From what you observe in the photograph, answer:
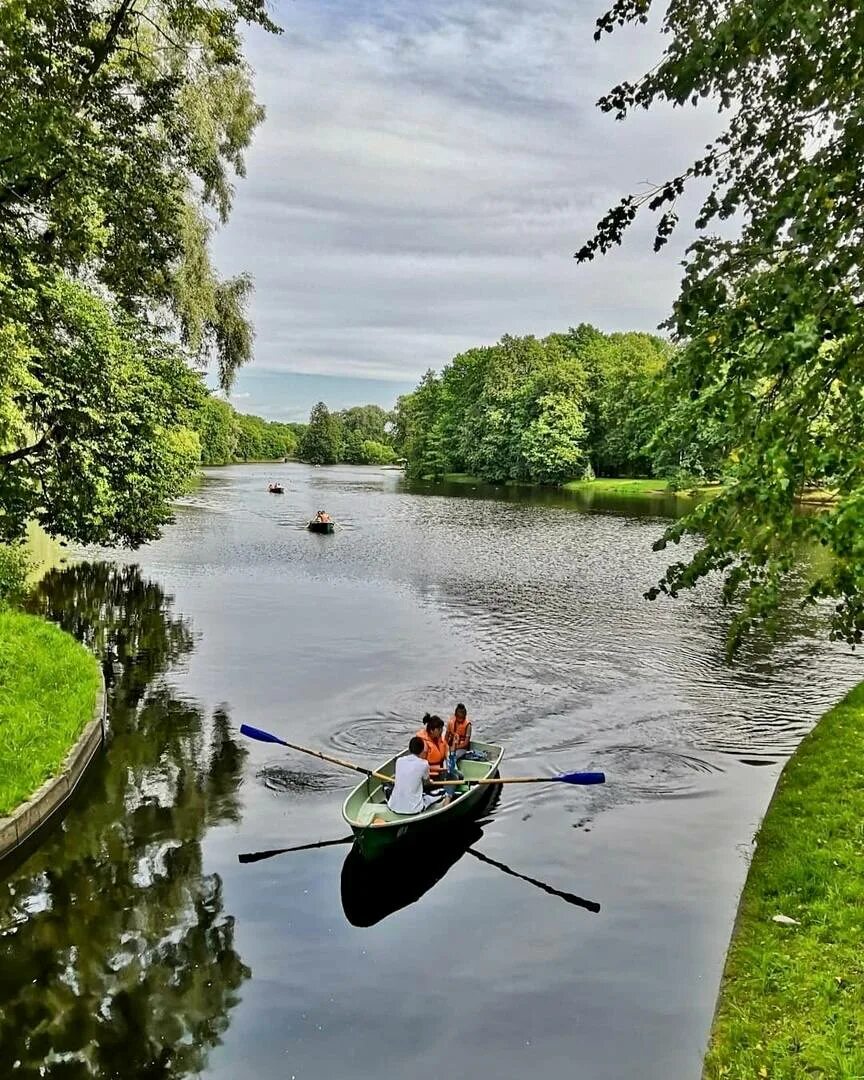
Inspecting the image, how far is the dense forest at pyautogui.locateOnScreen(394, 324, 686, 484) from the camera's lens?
8881 cm

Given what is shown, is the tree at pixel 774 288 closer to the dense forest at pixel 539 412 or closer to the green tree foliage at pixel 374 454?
the dense forest at pixel 539 412

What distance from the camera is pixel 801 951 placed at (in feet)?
26.5

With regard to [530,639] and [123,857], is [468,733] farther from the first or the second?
[530,639]

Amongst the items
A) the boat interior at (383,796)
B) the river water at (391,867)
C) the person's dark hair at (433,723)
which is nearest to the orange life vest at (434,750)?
the person's dark hair at (433,723)

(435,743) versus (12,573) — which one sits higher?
(12,573)

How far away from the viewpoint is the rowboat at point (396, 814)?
10898 mm

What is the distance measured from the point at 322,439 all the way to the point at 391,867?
7166 inches

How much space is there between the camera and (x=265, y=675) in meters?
20.0

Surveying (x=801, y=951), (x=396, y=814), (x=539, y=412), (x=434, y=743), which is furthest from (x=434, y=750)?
(x=539, y=412)

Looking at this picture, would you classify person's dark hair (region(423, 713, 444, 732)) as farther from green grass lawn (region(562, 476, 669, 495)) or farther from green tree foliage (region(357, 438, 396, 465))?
green tree foliage (region(357, 438, 396, 465))

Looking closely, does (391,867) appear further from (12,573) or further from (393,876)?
(12,573)

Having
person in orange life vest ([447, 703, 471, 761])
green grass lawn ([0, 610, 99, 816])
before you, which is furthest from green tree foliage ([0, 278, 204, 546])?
person in orange life vest ([447, 703, 471, 761])

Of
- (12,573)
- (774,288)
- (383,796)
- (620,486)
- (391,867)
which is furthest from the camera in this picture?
(620,486)

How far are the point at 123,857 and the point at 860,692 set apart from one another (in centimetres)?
1428
